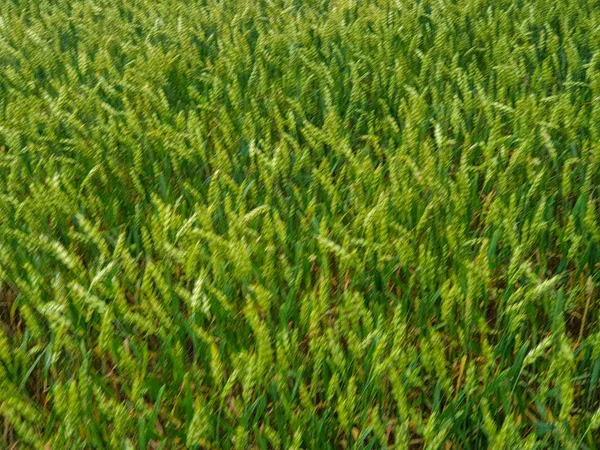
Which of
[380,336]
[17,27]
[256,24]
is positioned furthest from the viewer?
[17,27]

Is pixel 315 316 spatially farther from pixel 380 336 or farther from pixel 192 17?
pixel 192 17

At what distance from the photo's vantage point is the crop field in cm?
109

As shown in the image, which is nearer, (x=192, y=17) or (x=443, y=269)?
(x=443, y=269)

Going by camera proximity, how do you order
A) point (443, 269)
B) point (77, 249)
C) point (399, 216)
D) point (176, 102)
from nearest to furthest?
point (443, 269), point (399, 216), point (77, 249), point (176, 102)

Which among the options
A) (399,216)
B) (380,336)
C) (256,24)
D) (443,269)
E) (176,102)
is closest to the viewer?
(380,336)

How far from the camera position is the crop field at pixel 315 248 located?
109 cm

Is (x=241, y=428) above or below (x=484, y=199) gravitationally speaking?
above

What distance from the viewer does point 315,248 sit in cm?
142

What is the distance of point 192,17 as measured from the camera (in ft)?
9.53

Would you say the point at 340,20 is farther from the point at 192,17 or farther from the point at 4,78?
the point at 4,78

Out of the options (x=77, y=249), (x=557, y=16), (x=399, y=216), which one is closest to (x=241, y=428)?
(x=399, y=216)

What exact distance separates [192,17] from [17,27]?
0.73 meters

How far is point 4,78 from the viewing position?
2.46m

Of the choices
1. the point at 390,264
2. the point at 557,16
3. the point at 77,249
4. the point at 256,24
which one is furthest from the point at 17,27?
the point at 390,264
